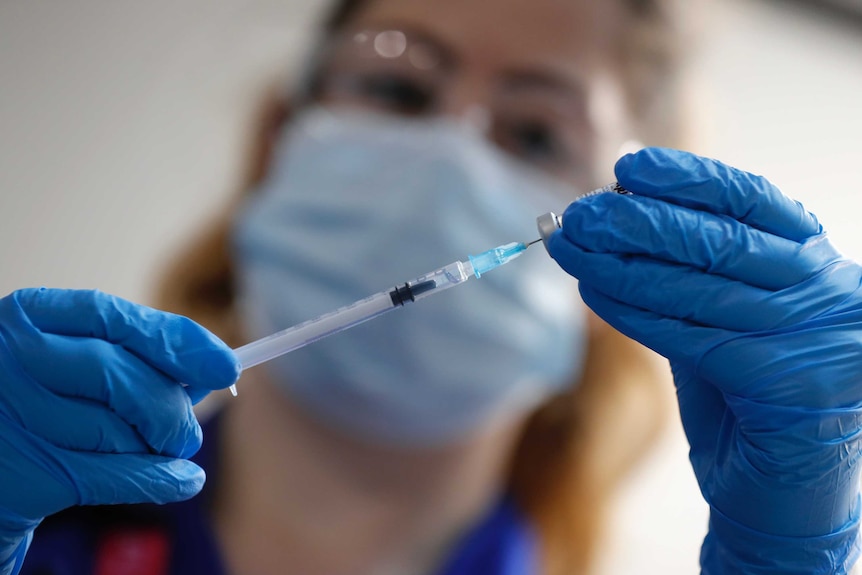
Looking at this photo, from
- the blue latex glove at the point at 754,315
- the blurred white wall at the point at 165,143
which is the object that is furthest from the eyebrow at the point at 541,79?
the blue latex glove at the point at 754,315

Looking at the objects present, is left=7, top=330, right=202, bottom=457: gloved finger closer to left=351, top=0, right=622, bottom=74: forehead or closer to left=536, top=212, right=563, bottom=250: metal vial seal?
left=536, top=212, right=563, bottom=250: metal vial seal

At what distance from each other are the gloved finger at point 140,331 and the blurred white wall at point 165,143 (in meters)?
0.85

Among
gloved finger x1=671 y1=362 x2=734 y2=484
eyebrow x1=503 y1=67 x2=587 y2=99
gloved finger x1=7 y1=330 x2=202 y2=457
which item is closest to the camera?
gloved finger x1=7 y1=330 x2=202 y2=457

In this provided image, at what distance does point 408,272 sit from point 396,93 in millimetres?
480

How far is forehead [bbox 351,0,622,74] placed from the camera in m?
1.47

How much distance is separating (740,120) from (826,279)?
127cm

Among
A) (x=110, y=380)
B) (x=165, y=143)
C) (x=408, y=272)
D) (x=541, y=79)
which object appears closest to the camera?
(x=110, y=380)

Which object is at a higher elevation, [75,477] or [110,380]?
[110,380]

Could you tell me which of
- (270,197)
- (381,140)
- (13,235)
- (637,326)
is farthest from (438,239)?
(13,235)

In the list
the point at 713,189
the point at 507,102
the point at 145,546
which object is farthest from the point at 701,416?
the point at 145,546

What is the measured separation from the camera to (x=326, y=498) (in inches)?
59.7

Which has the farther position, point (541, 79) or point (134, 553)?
point (541, 79)

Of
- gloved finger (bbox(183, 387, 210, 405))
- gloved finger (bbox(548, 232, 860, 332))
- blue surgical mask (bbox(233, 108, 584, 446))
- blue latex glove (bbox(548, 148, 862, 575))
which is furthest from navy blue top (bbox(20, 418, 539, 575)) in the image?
gloved finger (bbox(548, 232, 860, 332))

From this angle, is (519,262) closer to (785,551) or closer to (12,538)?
(785,551)
